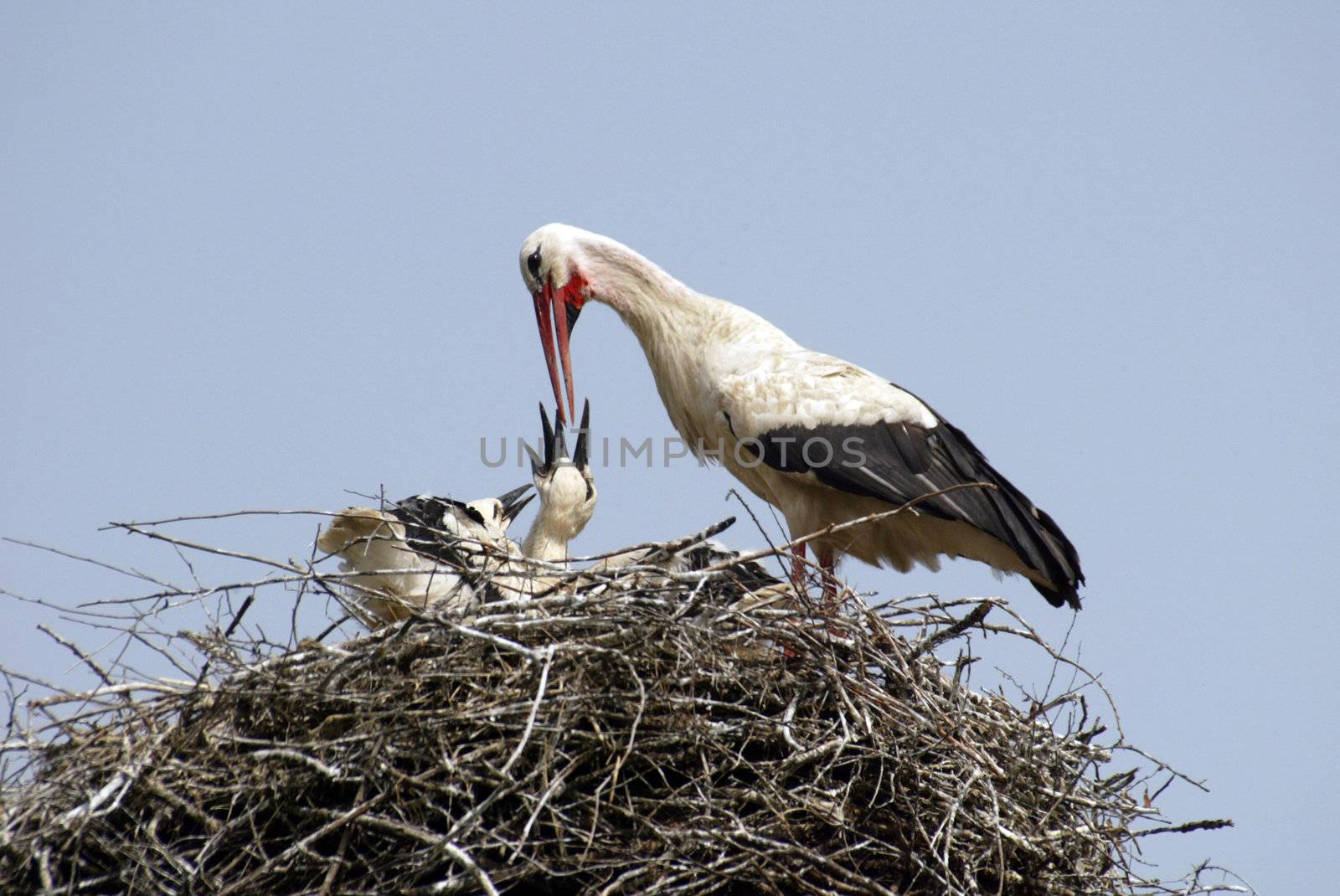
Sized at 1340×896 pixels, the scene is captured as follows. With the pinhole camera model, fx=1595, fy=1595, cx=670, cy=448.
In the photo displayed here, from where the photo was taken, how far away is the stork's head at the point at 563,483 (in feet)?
20.7

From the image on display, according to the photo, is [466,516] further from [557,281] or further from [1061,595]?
[1061,595]

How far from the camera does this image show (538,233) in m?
5.84

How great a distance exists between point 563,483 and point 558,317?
81 centimetres

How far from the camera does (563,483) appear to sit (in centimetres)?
630

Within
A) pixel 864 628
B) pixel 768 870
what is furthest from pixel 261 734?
pixel 864 628

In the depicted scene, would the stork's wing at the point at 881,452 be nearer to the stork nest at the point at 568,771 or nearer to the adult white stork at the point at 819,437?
the adult white stork at the point at 819,437

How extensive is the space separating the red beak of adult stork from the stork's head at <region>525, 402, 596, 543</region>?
58 centimetres

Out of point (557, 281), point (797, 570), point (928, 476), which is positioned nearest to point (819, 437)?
point (928, 476)

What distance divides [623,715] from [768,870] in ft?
1.58

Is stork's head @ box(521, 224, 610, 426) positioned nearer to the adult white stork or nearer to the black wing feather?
the adult white stork

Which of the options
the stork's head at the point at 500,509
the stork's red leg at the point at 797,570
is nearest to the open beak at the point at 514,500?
the stork's head at the point at 500,509

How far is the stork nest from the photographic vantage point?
3.52 m

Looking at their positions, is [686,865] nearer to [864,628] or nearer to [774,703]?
[774,703]

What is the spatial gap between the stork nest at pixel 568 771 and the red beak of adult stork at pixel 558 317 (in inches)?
70.6
